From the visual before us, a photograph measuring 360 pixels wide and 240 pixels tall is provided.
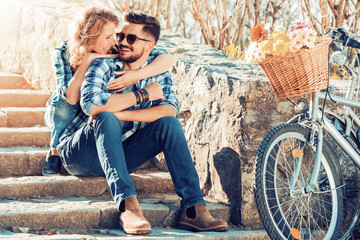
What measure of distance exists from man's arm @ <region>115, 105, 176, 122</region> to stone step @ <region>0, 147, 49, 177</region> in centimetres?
78

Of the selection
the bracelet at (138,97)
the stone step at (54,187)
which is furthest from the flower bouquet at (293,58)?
the stone step at (54,187)

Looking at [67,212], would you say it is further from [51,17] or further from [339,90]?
[51,17]

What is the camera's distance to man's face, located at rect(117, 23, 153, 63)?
3.20 meters

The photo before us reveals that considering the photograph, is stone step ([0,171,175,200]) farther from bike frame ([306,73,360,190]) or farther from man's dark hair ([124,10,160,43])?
bike frame ([306,73,360,190])

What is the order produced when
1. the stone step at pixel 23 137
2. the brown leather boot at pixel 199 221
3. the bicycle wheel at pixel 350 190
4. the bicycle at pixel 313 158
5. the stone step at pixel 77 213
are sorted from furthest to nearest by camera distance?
the stone step at pixel 23 137
the bicycle wheel at pixel 350 190
the brown leather boot at pixel 199 221
the stone step at pixel 77 213
the bicycle at pixel 313 158

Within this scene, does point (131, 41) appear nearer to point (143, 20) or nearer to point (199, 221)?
point (143, 20)

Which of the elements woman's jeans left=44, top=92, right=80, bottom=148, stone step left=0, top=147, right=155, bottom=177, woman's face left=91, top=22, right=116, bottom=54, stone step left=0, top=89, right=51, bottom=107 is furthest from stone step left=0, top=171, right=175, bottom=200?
stone step left=0, top=89, right=51, bottom=107

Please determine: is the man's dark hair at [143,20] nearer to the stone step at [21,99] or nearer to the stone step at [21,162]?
A: the stone step at [21,162]

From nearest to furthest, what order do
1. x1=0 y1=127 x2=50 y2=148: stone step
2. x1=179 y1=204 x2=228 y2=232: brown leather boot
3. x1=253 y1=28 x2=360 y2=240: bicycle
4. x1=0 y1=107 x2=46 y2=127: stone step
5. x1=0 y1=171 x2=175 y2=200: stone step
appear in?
x1=253 y1=28 x2=360 y2=240: bicycle
x1=179 y1=204 x2=228 y2=232: brown leather boot
x1=0 y1=171 x2=175 y2=200: stone step
x1=0 y1=127 x2=50 y2=148: stone step
x1=0 y1=107 x2=46 y2=127: stone step

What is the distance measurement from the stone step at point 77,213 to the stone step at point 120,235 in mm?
52

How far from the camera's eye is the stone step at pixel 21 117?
13.6 ft

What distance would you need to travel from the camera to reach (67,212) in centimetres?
287

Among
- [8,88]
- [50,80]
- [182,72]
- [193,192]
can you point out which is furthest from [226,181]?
[8,88]

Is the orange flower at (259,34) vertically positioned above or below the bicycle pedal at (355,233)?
above
